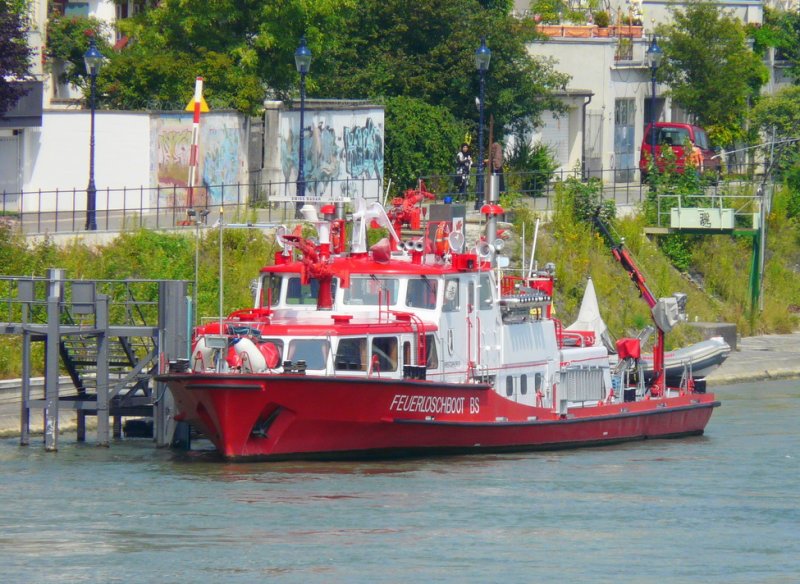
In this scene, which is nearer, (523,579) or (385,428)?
(523,579)

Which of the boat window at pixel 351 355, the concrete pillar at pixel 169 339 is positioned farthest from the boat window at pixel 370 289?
the concrete pillar at pixel 169 339

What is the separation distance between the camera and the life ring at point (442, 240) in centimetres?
3108

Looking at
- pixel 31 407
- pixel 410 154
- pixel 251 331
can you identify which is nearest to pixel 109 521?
pixel 251 331

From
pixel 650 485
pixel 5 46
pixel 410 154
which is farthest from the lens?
pixel 410 154

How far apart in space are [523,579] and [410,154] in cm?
2897

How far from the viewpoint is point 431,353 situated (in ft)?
98.5

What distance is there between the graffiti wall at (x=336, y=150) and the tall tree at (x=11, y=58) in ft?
22.1

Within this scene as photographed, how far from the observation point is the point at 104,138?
152 feet

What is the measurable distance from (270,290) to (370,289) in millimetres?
1698

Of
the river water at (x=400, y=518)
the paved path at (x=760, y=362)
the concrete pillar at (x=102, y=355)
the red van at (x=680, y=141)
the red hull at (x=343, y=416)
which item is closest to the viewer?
the river water at (x=400, y=518)

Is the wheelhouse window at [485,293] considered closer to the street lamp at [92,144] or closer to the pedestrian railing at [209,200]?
the pedestrian railing at [209,200]

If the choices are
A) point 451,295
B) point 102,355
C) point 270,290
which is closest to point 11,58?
point 102,355

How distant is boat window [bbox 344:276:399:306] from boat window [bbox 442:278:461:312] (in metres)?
0.82

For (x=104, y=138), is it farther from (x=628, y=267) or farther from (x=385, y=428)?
(x=385, y=428)
